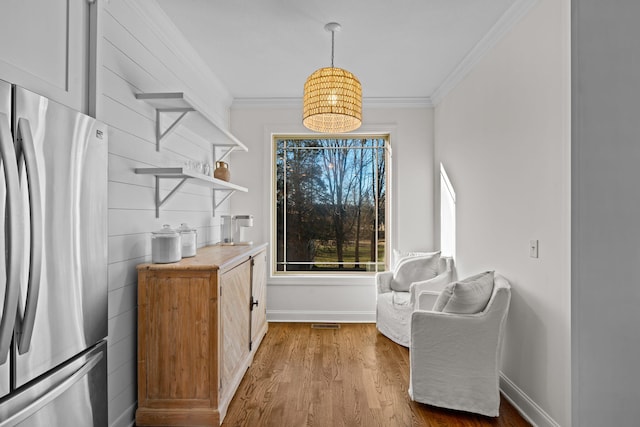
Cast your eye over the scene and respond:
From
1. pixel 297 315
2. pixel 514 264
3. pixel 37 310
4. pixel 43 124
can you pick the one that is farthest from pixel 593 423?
pixel 297 315

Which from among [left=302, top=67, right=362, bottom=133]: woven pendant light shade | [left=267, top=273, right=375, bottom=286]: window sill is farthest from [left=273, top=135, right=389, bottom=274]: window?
[left=302, top=67, right=362, bottom=133]: woven pendant light shade

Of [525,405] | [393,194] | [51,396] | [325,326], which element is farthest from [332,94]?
[325,326]

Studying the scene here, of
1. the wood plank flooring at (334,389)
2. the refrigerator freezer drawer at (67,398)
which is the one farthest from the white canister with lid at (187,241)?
the wood plank flooring at (334,389)

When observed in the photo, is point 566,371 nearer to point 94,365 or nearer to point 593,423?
point 593,423

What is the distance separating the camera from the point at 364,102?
4293 mm

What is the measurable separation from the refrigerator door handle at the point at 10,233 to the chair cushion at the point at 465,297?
2.16 m

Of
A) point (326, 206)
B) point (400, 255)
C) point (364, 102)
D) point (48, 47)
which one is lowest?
point (400, 255)

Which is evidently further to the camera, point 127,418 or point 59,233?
point 127,418

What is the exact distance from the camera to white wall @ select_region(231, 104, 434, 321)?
4324mm

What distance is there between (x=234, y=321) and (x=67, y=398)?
48.1 inches

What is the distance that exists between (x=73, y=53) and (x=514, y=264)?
271 cm

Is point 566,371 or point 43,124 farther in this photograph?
point 566,371

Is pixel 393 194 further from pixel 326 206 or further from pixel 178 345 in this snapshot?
pixel 178 345

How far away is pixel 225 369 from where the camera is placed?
235cm
